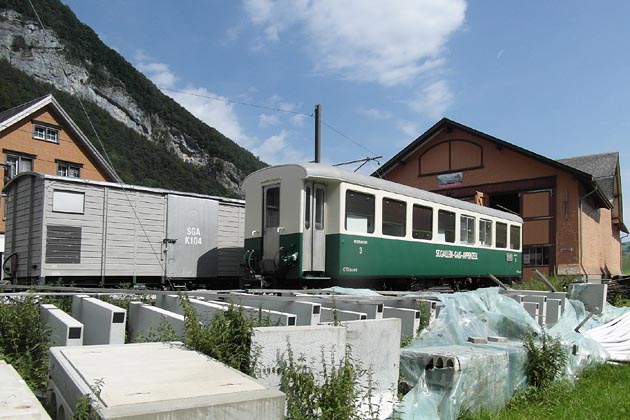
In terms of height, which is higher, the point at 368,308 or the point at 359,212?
the point at 359,212

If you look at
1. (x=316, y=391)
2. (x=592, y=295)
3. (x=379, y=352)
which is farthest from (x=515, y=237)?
(x=316, y=391)

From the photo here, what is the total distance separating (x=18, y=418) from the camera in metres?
2.31

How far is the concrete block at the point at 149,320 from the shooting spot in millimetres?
4668

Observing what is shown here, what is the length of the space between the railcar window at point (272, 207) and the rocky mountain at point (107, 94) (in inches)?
1757

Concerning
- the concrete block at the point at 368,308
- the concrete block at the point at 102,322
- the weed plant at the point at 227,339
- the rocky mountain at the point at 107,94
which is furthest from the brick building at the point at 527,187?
the rocky mountain at the point at 107,94

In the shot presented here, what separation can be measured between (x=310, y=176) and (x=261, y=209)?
1831 millimetres

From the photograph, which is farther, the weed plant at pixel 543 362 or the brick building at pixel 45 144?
the brick building at pixel 45 144

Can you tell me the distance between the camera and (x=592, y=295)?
425 inches

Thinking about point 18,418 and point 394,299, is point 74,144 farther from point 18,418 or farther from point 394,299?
point 18,418

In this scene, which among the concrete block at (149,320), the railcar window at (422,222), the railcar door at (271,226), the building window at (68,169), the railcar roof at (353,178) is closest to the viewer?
the concrete block at (149,320)

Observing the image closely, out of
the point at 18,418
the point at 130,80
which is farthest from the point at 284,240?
the point at 130,80

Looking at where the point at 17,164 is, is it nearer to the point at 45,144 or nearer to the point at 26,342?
the point at 45,144

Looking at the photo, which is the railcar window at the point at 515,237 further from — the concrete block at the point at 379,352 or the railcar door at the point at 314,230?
the concrete block at the point at 379,352

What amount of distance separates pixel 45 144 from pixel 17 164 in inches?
84.7
